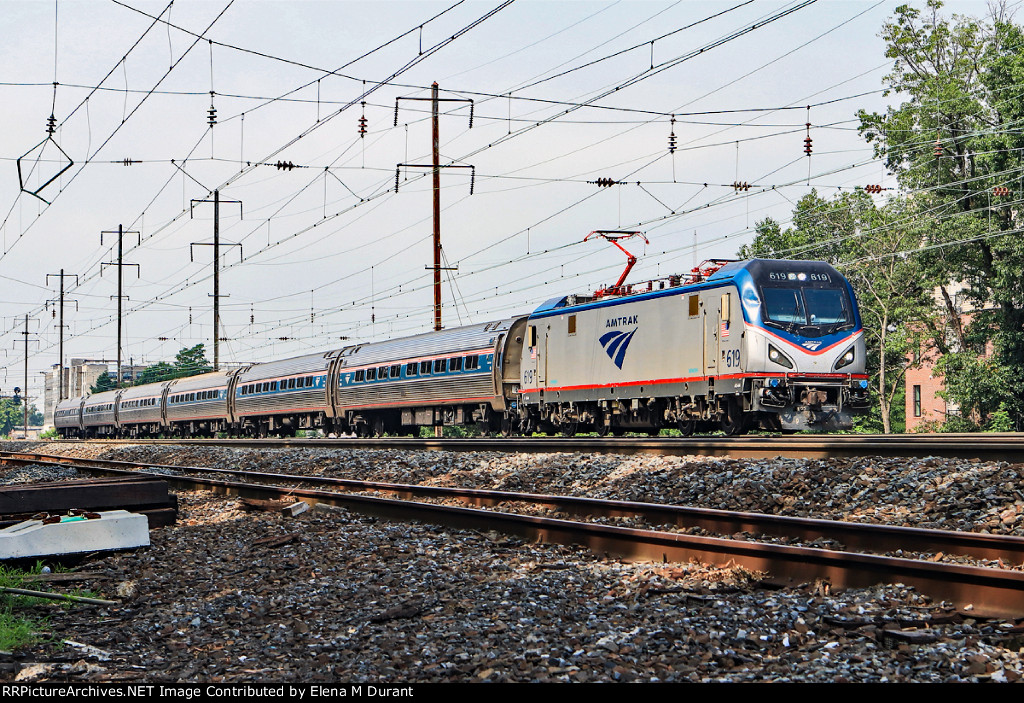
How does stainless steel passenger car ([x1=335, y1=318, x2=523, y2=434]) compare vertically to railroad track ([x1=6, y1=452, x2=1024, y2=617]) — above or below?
above

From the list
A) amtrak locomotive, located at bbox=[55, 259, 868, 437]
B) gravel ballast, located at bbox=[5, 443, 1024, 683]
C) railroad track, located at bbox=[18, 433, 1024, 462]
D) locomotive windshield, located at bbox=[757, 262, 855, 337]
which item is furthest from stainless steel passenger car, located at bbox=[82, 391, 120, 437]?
gravel ballast, located at bbox=[5, 443, 1024, 683]

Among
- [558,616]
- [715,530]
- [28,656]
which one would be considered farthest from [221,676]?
[715,530]

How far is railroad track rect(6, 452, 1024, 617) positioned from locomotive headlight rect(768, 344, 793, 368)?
711cm

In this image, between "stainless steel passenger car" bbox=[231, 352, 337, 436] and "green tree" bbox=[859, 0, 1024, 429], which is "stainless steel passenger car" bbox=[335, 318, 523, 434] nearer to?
"stainless steel passenger car" bbox=[231, 352, 337, 436]

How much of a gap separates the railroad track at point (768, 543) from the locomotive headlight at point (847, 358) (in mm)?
8451

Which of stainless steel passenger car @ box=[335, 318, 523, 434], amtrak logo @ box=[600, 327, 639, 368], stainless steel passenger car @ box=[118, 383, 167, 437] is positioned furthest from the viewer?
stainless steel passenger car @ box=[118, 383, 167, 437]

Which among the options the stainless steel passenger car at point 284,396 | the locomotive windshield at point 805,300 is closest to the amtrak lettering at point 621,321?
the locomotive windshield at point 805,300

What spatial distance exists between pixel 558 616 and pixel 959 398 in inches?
1592

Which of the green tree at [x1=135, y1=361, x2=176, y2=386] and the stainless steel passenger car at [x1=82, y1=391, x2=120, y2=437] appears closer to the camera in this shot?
the stainless steel passenger car at [x1=82, y1=391, x2=120, y2=437]

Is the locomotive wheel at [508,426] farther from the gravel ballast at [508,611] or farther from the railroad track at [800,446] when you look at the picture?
the gravel ballast at [508,611]

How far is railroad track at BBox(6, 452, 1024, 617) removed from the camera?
6.34 metres

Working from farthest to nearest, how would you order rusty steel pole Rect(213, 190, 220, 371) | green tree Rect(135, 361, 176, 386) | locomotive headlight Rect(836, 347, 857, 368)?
green tree Rect(135, 361, 176, 386)
rusty steel pole Rect(213, 190, 220, 371)
locomotive headlight Rect(836, 347, 857, 368)

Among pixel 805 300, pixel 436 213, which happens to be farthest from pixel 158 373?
pixel 805 300

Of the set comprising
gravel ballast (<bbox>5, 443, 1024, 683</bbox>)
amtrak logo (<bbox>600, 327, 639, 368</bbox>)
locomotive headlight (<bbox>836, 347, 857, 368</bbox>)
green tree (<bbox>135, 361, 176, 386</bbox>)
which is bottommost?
gravel ballast (<bbox>5, 443, 1024, 683</bbox>)
